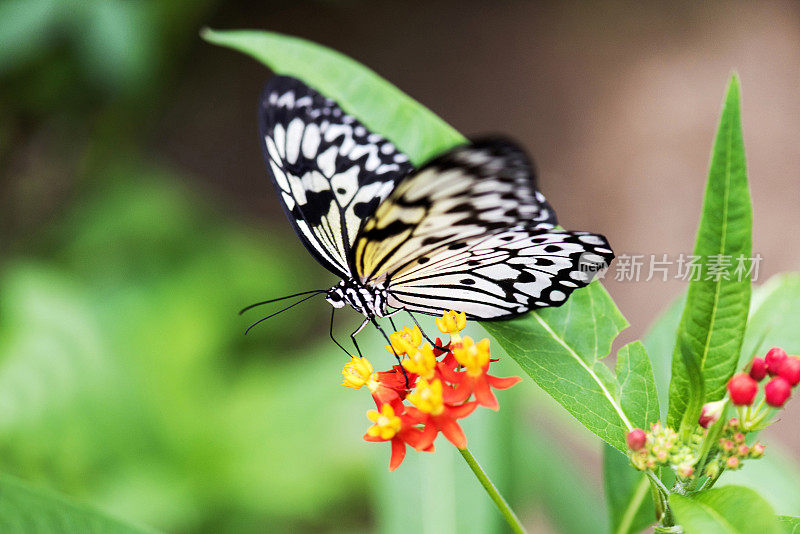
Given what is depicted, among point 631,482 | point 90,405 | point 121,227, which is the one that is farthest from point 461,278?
point 121,227

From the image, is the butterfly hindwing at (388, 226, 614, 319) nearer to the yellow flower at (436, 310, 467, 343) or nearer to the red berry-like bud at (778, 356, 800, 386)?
the yellow flower at (436, 310, 467, 343)

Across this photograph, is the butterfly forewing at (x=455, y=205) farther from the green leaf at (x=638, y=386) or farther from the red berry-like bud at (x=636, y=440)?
the red berry-like bud at (x=636, y=440)

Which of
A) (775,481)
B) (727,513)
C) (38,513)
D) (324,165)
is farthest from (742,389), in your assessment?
(775,481)

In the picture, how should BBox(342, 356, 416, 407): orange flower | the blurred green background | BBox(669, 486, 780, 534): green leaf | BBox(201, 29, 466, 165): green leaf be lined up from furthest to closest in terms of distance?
1. the blurred green background
2. BBox(201, 29, 466, 165): green leaf
3. BBox(342, 356, 416, 407): orange flower
4. BBox(669, 486, 780, 534): green leaf

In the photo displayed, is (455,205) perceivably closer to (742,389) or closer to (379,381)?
(379,381)

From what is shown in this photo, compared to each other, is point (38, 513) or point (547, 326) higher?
point (547, 326)

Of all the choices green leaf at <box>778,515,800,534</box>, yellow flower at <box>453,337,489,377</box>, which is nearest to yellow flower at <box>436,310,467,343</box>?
yellow flower at <box>453,337,489,377</box>

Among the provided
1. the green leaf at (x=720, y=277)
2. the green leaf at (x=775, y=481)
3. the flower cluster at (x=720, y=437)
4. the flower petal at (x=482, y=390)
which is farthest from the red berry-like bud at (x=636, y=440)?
the green leaf at (x=775, y=481)
